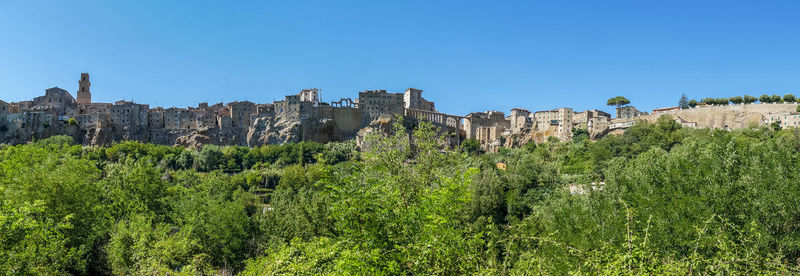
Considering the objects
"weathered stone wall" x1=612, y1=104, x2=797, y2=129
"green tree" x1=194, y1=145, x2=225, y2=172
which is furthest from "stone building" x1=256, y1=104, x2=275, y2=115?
"weathered stone wall" x1=612, y1=104, x2=797, y2=129

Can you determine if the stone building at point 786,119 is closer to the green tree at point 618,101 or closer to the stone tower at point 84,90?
the green tree at point 618,101

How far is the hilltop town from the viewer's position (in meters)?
84.8

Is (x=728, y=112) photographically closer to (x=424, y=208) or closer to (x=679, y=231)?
(x=679, y=231)

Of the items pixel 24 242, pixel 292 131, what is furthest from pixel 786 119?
pixel 24 242

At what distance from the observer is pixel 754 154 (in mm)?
26688

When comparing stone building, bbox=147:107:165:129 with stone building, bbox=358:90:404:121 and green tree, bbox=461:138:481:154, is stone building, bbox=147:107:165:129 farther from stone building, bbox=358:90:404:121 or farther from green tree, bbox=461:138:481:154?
green tree, bbox=461:138:481:154

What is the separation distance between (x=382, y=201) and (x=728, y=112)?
278ft

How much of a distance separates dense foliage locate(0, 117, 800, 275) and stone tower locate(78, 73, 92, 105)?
8920 cm

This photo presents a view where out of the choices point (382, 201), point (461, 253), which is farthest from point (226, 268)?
point (461, 253)

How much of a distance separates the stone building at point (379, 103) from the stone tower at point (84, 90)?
63.4 metres

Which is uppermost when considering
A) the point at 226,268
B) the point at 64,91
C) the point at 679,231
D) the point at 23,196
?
the point at 64,91

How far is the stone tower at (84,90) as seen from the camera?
109812 mm

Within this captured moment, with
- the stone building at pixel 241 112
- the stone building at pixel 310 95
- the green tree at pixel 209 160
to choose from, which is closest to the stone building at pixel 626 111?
the stone building at pixel 310 95

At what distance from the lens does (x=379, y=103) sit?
92.9m
